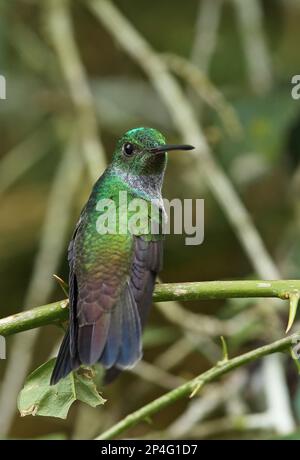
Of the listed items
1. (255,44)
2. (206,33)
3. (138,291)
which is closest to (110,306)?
(138,291)

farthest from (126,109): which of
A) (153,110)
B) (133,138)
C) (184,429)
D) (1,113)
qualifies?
(133,138)

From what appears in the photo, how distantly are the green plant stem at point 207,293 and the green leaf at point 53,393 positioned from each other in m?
0.21

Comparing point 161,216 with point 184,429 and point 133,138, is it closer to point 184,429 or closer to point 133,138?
point 133,138

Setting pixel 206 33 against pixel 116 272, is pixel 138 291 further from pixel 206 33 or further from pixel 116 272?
pixel 206 33

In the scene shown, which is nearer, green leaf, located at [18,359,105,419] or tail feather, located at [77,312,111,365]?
tail feather, located at [77,312,111,365]

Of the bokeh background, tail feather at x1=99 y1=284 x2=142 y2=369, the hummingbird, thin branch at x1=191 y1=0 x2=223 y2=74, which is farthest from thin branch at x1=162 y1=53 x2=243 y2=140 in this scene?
tail feather at x1=99 y1=284 x2=142 y2=369

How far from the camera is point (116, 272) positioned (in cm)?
173

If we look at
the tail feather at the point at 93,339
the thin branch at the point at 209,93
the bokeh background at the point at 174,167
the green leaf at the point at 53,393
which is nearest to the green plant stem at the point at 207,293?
the tail feather at the point at 93,339

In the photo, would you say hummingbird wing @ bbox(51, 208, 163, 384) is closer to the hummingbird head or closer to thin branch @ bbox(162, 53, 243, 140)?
the hummingbird head

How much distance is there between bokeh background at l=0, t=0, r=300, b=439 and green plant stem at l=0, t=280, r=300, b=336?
1066 mm

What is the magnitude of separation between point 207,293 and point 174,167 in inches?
116

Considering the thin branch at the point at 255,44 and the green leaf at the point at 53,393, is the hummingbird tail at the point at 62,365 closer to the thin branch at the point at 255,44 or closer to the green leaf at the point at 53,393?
the green leaf at the point at 53,393

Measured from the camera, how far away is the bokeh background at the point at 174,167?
298 cm

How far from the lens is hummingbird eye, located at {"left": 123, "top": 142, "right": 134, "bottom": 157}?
1926 millimetres
